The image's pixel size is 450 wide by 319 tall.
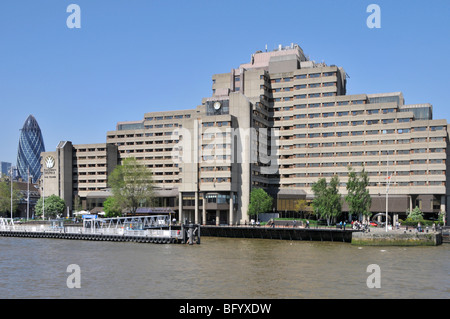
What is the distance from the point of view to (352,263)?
59625 millimetres

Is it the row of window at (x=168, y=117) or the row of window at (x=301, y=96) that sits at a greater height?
the row of window at (x=301, y=96)

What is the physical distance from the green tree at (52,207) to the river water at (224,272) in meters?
81.2

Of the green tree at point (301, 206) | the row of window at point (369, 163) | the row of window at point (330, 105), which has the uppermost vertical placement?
the row of window at point (330, 105)

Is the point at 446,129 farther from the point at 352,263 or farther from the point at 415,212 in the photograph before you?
the point at 352,263

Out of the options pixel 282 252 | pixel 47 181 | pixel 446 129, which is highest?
pixel 446 129

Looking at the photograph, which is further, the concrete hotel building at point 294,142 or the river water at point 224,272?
the concrete hotel building at point 294,142

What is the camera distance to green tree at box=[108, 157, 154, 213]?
13475cm

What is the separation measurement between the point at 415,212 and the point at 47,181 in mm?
113590

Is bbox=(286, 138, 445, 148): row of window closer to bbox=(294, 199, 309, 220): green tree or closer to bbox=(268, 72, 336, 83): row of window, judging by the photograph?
bbox=(268, 72, 336, 83): row of window

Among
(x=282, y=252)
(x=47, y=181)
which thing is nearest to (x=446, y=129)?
(x=282, y=252)

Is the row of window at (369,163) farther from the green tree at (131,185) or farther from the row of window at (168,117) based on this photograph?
the row of window at (168,117)

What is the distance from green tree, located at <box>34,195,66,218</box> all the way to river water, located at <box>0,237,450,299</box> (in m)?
81.2

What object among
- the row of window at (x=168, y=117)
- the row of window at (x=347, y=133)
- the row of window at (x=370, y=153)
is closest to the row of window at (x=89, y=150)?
the row of window at (x=168, y=117)

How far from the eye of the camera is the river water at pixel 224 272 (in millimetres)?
42125
